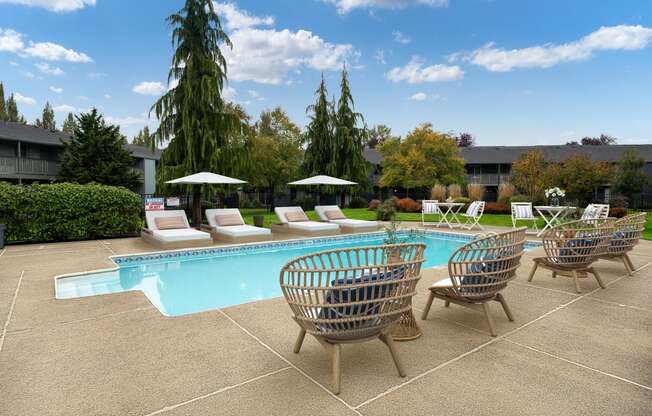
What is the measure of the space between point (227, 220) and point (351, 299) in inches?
358

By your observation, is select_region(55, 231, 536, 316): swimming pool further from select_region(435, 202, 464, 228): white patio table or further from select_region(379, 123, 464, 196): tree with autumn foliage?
select_region(379, 123, 464, 196): tree with autumn foliage

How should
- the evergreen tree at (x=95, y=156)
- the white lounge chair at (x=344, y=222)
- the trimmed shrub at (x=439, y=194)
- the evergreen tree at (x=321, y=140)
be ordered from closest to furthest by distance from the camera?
the white lounge chair at (x=344, y=222) → the evergreen tree at (x=95, y=156) → the trimmed shrub at (x=439, y=194) → the evergreen tree at (x=321, y=140)

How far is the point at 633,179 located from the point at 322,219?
20.6m

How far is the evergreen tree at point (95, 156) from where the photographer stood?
1959 centimetres

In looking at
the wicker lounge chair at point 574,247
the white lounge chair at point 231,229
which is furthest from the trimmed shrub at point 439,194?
the wicker lounge chair at point 574,247

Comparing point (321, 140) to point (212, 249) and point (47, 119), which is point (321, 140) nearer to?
point (212, 249)

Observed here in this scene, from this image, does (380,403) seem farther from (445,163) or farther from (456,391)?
(445,163)

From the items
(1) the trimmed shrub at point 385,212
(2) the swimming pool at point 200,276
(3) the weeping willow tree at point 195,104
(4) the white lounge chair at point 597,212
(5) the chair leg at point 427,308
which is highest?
(3) the weeping willow tree at point 195,104

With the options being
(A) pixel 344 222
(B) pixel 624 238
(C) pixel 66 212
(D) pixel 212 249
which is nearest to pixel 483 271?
(B) pixel 624 238

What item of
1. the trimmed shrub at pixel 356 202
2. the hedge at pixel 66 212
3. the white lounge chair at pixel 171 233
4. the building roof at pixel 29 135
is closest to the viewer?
the white lounge chair at pixel 171 233

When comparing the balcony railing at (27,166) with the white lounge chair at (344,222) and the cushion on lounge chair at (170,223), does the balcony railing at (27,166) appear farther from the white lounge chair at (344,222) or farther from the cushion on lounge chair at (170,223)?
the white lounge chair at (344,222)

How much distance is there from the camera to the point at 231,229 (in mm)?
10148

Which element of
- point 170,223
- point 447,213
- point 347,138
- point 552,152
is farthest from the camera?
→ point 552,152

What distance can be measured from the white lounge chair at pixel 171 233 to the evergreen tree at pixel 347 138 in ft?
45.7
